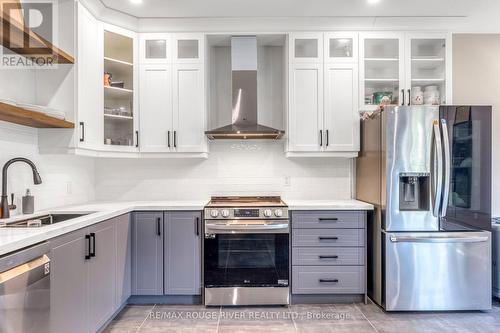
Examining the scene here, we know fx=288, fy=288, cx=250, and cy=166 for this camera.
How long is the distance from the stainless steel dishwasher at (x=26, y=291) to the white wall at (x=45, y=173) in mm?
1019

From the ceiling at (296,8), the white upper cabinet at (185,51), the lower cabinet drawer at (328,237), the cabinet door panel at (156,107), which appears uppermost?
the ceiling at (296,8)

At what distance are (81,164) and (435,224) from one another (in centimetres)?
343

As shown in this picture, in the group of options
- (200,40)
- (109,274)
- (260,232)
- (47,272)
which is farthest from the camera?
(200,40)

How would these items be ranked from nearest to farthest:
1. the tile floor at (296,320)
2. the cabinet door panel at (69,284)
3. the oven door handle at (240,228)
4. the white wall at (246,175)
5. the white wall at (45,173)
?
the cabinet door panel at (69,284), the white wall at (45,173), the tile floor at (296,320), the oven door handle at (240,228), the white wall at (246,175)

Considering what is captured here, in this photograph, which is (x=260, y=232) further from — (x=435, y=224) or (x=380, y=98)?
(x=380, y=98)

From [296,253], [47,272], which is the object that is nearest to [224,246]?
[296,253]

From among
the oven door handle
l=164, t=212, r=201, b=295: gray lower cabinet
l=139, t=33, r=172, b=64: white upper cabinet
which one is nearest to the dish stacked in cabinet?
the oven door handle

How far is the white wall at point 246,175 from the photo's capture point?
3.31 meters

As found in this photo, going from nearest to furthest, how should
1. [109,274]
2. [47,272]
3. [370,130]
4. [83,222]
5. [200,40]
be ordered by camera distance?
[47,272] < [83,222] < [109,274] < [370,130] < [200,40]

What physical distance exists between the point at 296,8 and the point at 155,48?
1469 mm

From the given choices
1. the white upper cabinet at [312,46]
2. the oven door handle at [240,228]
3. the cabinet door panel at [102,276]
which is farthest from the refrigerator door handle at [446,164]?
the cabinet door panel at [102,276]

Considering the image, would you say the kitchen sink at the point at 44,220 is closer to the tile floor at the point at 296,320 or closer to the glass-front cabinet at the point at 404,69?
the tile floor at the point at 296,320

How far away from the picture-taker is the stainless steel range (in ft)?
8.59

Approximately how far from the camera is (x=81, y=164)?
2.99 metres
